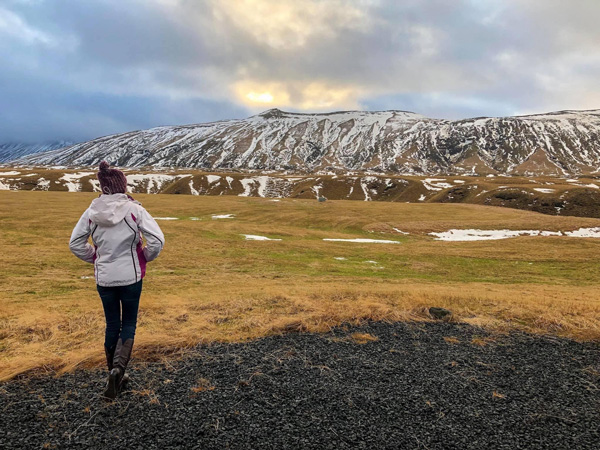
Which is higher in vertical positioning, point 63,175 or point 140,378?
point 63,175

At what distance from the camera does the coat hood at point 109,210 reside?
626 cm

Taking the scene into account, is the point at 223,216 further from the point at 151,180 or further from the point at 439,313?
the point at 151,180

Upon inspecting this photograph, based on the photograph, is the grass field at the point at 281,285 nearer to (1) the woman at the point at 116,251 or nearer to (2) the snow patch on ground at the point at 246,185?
(1) the woman at the point at 116,251

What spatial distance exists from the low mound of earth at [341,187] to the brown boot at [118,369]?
472ft

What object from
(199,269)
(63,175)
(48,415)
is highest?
(63,175)

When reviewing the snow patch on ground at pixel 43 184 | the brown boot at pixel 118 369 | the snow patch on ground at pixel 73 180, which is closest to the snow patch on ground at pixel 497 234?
the brown boot at pixel 118 369

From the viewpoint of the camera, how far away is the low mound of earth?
132588mm

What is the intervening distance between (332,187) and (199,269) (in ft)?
528

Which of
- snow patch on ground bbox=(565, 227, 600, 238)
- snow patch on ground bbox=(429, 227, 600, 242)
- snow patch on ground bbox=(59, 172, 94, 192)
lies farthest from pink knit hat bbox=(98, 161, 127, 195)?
snow patch on ground bbox=(59, 172, 94, 192)

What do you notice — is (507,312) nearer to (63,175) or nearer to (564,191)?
(564,191)

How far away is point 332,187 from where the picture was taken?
7180 inches

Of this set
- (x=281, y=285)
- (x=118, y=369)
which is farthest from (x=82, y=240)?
(x=281, y=285)

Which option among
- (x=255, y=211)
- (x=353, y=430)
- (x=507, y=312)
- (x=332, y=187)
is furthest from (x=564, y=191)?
(x=353, y=430)

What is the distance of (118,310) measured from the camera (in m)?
6.68
